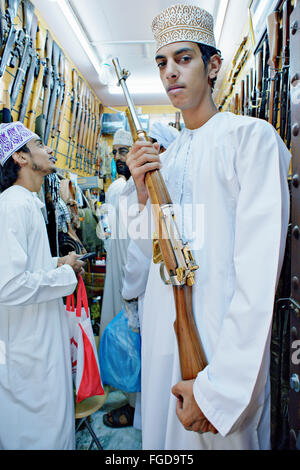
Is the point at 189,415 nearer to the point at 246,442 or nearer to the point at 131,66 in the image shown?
the point at 246,442

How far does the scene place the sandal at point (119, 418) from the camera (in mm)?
2135

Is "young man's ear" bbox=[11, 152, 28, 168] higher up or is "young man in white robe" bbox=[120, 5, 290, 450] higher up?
"young man's ear" bbox=[11, 152, 28, 168]

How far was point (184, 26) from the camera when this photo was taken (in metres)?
0.95

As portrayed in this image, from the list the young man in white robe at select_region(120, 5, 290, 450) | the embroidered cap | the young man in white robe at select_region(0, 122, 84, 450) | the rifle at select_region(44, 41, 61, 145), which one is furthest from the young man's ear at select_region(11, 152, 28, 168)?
the rifle at select_region(44, 41, 61, 145)

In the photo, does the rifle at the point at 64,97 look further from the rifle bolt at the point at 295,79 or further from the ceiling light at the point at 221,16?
the rifle bolt at the point at 295,79

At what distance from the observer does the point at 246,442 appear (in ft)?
2.43

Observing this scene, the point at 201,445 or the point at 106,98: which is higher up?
the point at 106,98

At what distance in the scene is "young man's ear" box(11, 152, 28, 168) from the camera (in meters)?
1.69

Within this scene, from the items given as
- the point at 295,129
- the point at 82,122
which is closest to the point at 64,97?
the point at 82,122

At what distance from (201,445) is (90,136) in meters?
4.81

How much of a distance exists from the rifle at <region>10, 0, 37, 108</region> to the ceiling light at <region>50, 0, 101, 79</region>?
31cm

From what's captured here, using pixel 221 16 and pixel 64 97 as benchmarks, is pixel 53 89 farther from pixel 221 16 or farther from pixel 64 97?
pixel 221 16

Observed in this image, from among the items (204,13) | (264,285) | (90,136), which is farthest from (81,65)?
(264,285)

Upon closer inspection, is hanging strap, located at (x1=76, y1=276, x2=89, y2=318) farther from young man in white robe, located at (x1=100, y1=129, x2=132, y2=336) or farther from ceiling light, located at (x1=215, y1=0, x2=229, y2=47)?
ceiling light, located at (x1=215, y1=0, x2=229, y2=47)
